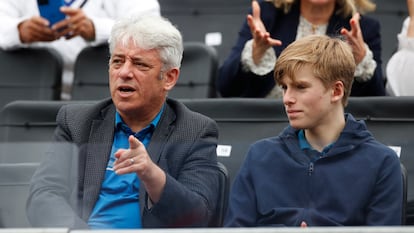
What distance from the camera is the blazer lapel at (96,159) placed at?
2895 mm

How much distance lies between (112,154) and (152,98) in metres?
0.27

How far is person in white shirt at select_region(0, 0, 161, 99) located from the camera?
4.79m

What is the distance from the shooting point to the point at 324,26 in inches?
176

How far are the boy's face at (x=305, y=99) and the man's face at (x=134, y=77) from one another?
1.37 ft

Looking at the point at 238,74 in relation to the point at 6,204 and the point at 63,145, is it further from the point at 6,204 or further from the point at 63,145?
the point at 6,204

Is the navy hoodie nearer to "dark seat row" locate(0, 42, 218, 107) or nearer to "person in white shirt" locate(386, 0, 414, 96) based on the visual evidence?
"person in white shirt" locate(386, 0, 414, 96)

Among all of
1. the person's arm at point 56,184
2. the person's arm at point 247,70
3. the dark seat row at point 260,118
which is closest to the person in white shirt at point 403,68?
the dark seat row at point 260,118

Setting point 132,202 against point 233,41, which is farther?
point 233,41

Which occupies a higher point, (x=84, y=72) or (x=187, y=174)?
(x=187, y=174)

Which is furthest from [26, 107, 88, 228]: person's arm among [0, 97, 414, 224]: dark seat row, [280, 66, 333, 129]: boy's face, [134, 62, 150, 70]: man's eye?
[0, 97, 414, 224]: dark seat row

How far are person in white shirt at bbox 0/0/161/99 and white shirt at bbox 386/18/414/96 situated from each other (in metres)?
1.18

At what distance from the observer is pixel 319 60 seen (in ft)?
9.86

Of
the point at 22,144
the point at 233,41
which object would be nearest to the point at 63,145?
the point at 22,144

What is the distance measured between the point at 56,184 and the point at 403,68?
1.89 meters
